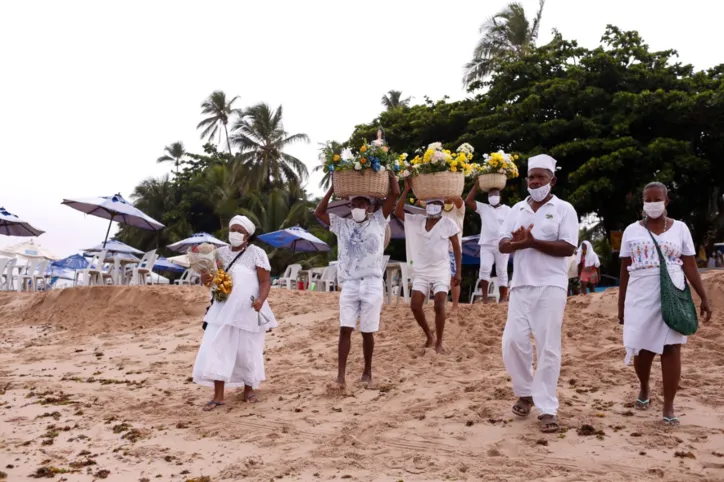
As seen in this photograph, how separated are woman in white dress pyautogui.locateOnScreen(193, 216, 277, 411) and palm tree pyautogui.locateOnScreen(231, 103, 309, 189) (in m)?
30.2

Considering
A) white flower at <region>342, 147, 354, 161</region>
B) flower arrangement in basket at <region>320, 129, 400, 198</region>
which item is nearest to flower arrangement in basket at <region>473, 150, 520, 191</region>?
flower arrangement in basket at <region>320, 129, 400, 198</region>

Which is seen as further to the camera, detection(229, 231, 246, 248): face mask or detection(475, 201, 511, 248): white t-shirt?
detection(475, 201, 511, 248): white t-shirt

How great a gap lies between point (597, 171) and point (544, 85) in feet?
11.5

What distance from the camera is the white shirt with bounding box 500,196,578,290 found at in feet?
15.1

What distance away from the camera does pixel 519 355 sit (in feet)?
15.4

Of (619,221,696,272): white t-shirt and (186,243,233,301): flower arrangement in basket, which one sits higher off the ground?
(619,221,696,272): white t-shirt

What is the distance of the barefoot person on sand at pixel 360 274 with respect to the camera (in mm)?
6008

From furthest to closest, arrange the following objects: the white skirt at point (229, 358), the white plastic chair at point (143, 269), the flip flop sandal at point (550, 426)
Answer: the white plastic chair at point (143, 269) → the white skirt at point (229, 358) → the flip flop sandal at point (550, 426)

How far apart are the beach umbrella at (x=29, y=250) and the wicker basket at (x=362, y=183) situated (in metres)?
18.9

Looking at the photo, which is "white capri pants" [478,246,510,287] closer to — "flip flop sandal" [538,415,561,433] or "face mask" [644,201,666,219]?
"face mask" [644,201,666,219]

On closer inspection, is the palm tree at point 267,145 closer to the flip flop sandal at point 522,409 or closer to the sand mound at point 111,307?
the sand mound at point 111,307

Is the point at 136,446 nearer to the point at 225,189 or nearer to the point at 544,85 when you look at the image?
the point at 544,85

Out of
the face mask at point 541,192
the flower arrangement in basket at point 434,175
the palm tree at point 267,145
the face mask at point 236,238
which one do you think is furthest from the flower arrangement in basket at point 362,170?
the palm tree at point 267,145

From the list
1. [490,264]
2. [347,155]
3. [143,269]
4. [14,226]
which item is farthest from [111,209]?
[347,155]
